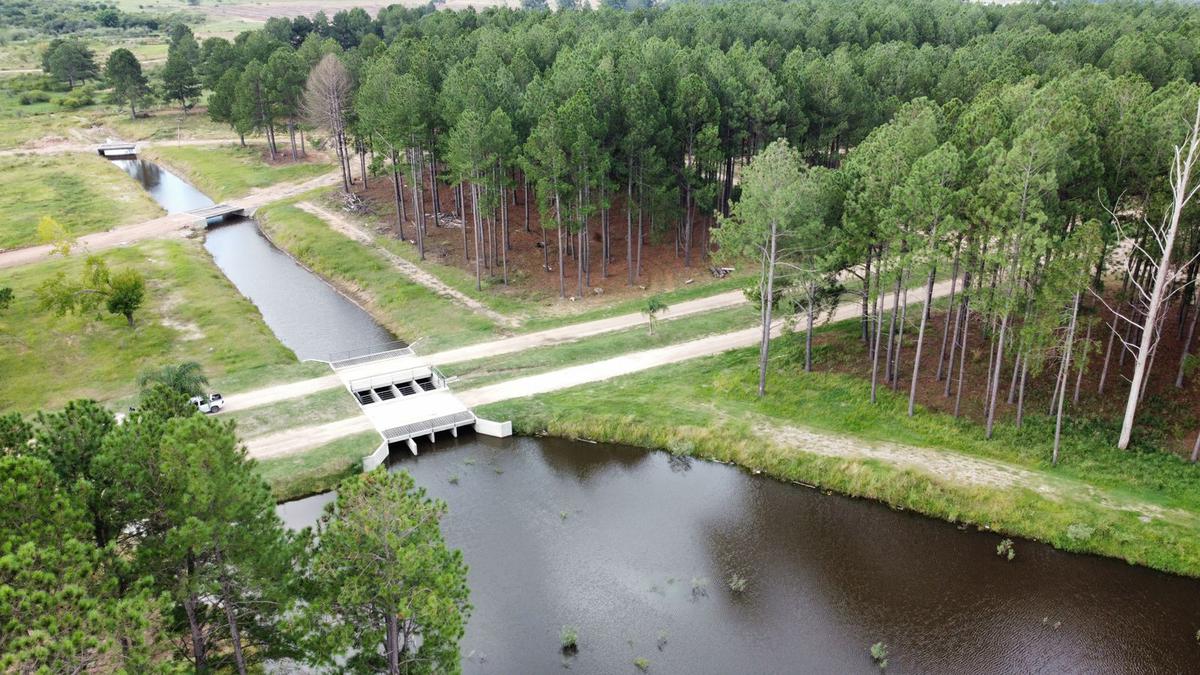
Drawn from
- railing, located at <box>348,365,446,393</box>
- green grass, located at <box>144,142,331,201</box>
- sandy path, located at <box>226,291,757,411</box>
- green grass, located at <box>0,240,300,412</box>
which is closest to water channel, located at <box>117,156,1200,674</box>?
railing, located at <box>348,365,446,393</box>

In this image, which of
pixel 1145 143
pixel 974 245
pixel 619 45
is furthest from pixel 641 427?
pixel 619 45

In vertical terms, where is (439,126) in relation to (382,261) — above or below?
above

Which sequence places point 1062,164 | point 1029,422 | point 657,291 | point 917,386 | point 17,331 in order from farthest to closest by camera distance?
point 657,291, point 17,331, point 917,386, point 1029,422, point 1062,164

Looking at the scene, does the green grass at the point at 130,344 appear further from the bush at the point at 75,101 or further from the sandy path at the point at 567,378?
the bush at the point at 75,101

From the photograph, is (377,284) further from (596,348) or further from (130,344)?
(596,348)

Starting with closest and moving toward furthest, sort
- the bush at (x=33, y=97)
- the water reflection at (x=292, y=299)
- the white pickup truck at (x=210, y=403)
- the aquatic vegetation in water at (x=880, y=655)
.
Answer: the aquatic vegetation in water at (x=880, y=655), the white pickup truck at (x=210, y=403), the water reflection at (x=292, y=299), the bush at (x=33, y=97)

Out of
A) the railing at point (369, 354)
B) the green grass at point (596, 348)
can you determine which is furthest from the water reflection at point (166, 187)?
the green grass at point (596, 348)

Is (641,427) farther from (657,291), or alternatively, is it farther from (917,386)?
(657,291)

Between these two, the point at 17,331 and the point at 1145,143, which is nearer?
the point at 1145,143

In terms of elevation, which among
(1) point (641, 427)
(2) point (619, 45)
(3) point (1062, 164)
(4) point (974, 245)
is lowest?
(1) point (641, 427)
